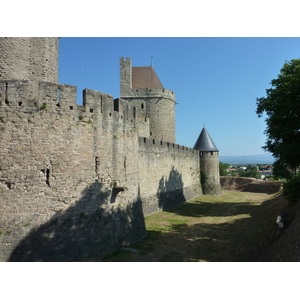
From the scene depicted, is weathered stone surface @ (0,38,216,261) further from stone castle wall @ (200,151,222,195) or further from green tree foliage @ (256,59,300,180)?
stone castle wall @ (200,151,222,195)

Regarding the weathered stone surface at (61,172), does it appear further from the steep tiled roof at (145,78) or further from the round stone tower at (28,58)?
the steep tiled roof at (145,78)

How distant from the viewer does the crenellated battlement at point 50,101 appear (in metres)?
6.80

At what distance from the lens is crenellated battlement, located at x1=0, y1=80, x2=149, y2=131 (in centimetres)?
680

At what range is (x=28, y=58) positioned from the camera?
10.1 metres

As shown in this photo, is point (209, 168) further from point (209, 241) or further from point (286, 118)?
point (209, 241)

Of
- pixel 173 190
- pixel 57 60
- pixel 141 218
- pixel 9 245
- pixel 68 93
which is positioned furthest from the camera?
pixel 173 190

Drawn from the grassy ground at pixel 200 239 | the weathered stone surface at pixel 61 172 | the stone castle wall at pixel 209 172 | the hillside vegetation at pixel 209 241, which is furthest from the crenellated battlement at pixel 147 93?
the weathered stone surface at pixel 61 172

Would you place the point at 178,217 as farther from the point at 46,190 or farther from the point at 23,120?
the point at 23,120

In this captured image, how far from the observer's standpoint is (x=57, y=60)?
11281mm

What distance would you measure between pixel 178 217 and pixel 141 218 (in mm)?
5839

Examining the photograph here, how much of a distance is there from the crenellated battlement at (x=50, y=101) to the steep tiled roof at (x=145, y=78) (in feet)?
64.1

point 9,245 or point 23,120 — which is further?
point 23,120

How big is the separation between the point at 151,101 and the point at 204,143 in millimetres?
7706

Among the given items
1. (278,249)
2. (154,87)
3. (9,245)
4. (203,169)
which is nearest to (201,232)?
(278,249)
